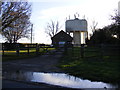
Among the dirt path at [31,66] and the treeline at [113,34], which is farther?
the treeline at [113,34]

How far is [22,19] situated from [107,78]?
1876 centimetres

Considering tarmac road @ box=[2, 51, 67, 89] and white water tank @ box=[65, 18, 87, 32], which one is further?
white water tank @ box=[65, 18, 87, 32]

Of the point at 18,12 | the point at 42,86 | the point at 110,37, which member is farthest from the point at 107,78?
the point at 110,37

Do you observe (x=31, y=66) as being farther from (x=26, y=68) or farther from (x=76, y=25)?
(x=76, y=25)

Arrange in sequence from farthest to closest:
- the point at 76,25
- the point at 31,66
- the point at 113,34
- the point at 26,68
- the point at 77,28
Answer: the point at 77,28 → the point at 76,25 → the point at 113,34 → the point at 31,66 → the point at 26,68

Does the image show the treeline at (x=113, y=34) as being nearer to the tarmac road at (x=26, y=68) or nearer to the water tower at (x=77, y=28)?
the tarmac road at (x=26, y=68)

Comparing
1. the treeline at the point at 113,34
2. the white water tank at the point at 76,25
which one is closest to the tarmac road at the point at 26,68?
the treeline at the point at 113,34

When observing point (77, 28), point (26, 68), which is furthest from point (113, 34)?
point (77, 28)

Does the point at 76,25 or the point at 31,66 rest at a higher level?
the point at 76,25

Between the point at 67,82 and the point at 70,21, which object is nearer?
the point at 67,82

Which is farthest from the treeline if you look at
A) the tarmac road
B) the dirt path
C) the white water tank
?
the white water tank

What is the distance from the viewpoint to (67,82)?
25.7 feet

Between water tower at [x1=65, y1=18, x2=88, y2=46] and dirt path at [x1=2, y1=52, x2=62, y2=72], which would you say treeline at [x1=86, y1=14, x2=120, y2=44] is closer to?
dirt path at [x1=2, y1=52, x2=62, y2=72]

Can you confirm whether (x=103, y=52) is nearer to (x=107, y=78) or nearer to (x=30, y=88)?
(x=107, y=78)
